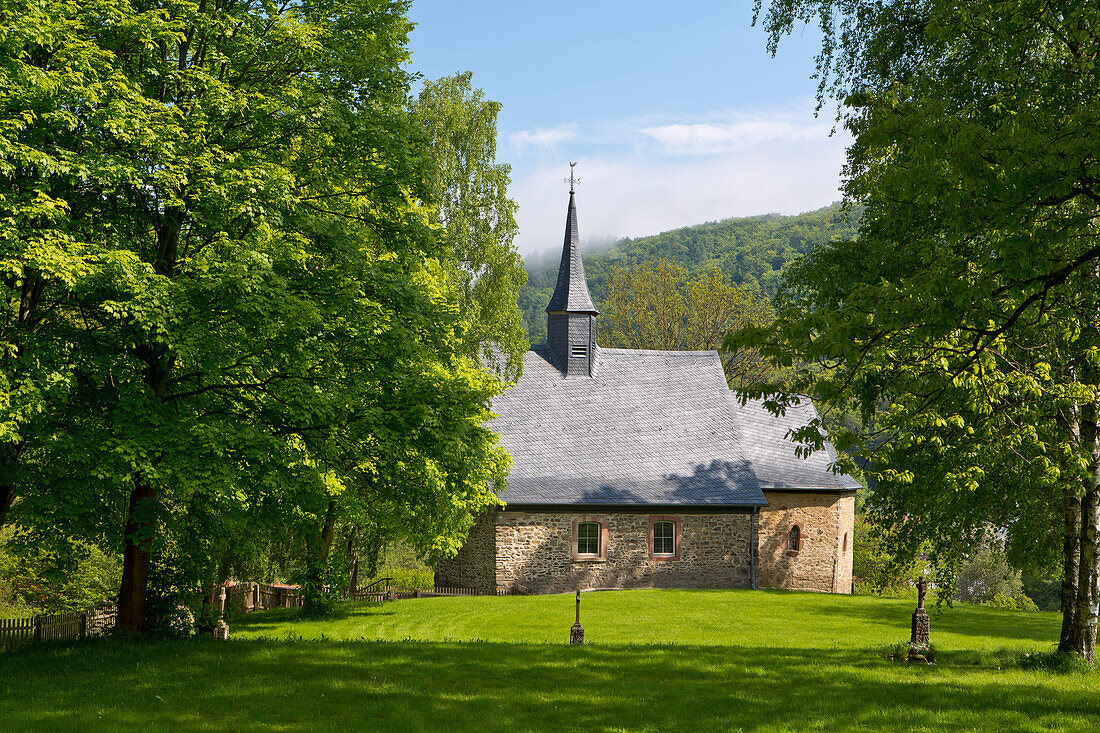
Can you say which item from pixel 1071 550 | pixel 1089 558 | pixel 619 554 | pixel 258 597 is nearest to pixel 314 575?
pixel 258 597

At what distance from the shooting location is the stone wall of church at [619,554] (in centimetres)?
2741

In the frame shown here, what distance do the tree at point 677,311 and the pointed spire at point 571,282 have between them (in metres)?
15.4

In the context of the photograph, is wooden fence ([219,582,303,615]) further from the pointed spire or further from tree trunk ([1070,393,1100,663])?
tree trunk ([1070,393,1100,663])

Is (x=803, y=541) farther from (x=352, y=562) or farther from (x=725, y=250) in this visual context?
(x=725, y=250)

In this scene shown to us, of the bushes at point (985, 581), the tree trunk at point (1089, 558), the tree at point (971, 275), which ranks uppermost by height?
the tree at point (971, 275)

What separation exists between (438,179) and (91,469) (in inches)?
644

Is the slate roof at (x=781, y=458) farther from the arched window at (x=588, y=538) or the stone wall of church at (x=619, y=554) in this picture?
the arched window at (x=588, y=538)

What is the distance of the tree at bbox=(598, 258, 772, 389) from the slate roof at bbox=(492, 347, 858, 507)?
1523cm

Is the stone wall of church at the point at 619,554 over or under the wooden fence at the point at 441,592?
over

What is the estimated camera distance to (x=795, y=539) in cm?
2988

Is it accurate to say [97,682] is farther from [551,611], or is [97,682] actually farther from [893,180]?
[551,611]

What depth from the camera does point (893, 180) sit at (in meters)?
9.03

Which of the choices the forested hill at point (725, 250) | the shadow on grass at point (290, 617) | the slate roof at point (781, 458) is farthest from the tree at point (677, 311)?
the shadow on grass at point (290, 617)

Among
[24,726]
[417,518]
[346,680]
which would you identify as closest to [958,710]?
[346,680]
